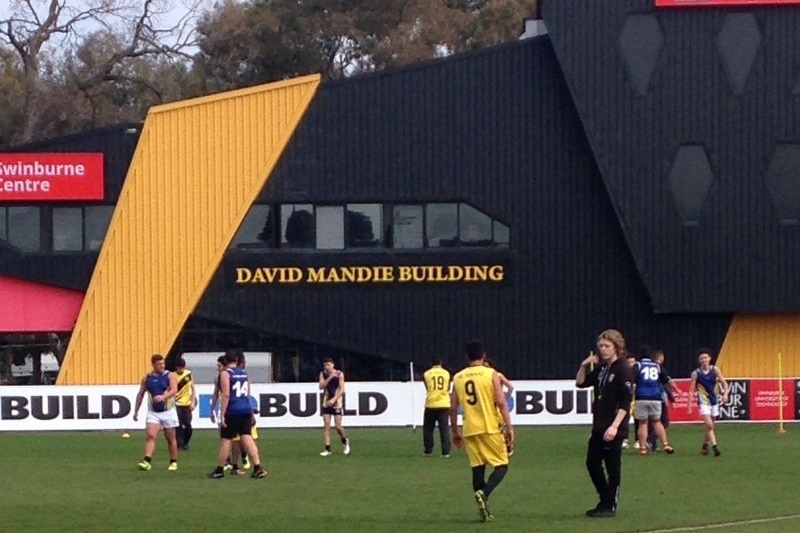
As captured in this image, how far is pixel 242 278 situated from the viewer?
41656 millimetres

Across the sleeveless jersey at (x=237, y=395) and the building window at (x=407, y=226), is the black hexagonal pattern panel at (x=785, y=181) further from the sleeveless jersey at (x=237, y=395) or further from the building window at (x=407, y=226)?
the sleeveless jersey at (x=237, y=395)

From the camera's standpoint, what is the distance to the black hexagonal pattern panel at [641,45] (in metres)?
40.2

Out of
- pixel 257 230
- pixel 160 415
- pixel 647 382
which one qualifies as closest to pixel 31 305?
pixel 257 230

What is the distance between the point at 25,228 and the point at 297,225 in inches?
279

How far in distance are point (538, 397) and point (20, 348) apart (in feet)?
50.5

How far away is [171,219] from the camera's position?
41344mm

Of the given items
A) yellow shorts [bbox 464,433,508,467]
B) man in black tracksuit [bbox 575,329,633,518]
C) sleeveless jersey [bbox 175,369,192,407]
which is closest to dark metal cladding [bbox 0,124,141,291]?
sleeveless jersey [bbox 175,369,192,407]

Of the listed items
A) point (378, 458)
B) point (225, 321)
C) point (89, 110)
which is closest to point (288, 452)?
point (378, 458)

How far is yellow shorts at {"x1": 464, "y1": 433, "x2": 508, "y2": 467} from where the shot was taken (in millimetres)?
16297

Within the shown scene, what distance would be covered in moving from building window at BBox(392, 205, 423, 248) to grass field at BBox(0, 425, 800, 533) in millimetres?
12668

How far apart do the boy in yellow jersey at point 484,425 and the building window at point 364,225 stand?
25534 mm

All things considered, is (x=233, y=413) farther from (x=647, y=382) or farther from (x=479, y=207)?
(x=479, y=207)

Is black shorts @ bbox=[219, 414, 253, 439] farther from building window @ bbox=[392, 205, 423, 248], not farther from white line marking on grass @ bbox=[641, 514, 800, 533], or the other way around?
building window @ bbox=[392, 205, 423, 248]

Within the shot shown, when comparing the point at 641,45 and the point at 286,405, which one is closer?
the point at 286,405
